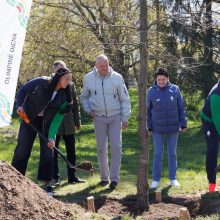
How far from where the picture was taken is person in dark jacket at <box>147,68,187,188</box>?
8367mm

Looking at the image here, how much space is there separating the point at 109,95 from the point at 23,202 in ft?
9.70

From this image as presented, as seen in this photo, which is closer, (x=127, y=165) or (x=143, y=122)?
(x=143, y=122)

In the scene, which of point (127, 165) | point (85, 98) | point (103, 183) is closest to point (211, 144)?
point (103, 183)

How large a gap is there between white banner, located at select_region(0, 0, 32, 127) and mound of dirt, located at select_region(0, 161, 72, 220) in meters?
1.17

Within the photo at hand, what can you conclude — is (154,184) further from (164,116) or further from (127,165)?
(127,165)

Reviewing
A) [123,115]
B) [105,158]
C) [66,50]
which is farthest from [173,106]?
[66,50]

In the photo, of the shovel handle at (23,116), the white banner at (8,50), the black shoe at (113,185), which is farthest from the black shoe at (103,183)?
the white banner at (8,50)

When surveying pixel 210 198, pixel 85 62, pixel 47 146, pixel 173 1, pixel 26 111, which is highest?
pixel 173 1

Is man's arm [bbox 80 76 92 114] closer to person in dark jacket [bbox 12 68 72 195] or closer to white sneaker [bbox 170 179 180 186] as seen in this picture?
person in dark jacket [bbox 12 68 72 195]

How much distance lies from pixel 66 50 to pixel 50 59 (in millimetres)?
681

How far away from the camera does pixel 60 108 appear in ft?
25.2

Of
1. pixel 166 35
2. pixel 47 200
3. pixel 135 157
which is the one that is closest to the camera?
pixel 47 200

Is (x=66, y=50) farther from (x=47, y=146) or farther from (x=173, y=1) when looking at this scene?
(x=47, y=146)

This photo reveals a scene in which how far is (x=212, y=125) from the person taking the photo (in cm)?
771
